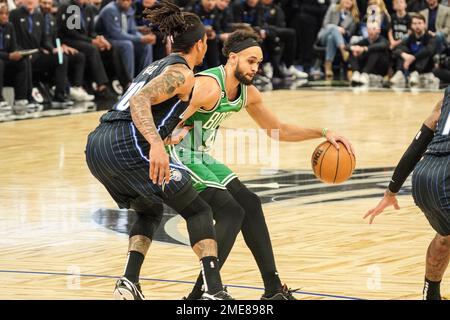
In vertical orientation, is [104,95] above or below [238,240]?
below

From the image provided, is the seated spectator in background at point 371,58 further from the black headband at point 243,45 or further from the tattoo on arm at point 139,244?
the tattoo on arm at point 139,244

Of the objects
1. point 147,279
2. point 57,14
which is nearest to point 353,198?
point 147,279

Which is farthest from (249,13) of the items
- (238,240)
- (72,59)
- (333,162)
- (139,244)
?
(139,244)

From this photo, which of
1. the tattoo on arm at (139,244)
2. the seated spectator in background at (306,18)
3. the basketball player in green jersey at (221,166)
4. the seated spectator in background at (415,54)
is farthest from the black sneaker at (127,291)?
the seated spectator in background at (306,18)

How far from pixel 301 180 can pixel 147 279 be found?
15.0ft

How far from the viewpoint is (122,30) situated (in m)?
20.5

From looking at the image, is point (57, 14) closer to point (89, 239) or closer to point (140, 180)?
point (89, 239)

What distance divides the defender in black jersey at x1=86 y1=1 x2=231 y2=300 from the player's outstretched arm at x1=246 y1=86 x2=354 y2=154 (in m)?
0.68

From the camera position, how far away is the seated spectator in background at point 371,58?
2342cm

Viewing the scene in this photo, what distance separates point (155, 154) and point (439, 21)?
18.4m

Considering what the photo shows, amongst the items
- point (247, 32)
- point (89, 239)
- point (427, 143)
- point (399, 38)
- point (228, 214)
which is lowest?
point (399, 38)

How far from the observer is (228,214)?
6.60 m

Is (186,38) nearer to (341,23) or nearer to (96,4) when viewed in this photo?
(96,4)

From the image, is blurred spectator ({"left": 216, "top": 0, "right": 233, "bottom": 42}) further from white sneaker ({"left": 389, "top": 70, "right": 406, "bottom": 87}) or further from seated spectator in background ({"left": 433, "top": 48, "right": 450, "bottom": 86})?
seated spectator in background ({"left": 433, "top": 48, "right": 450, "bottom": 86})
